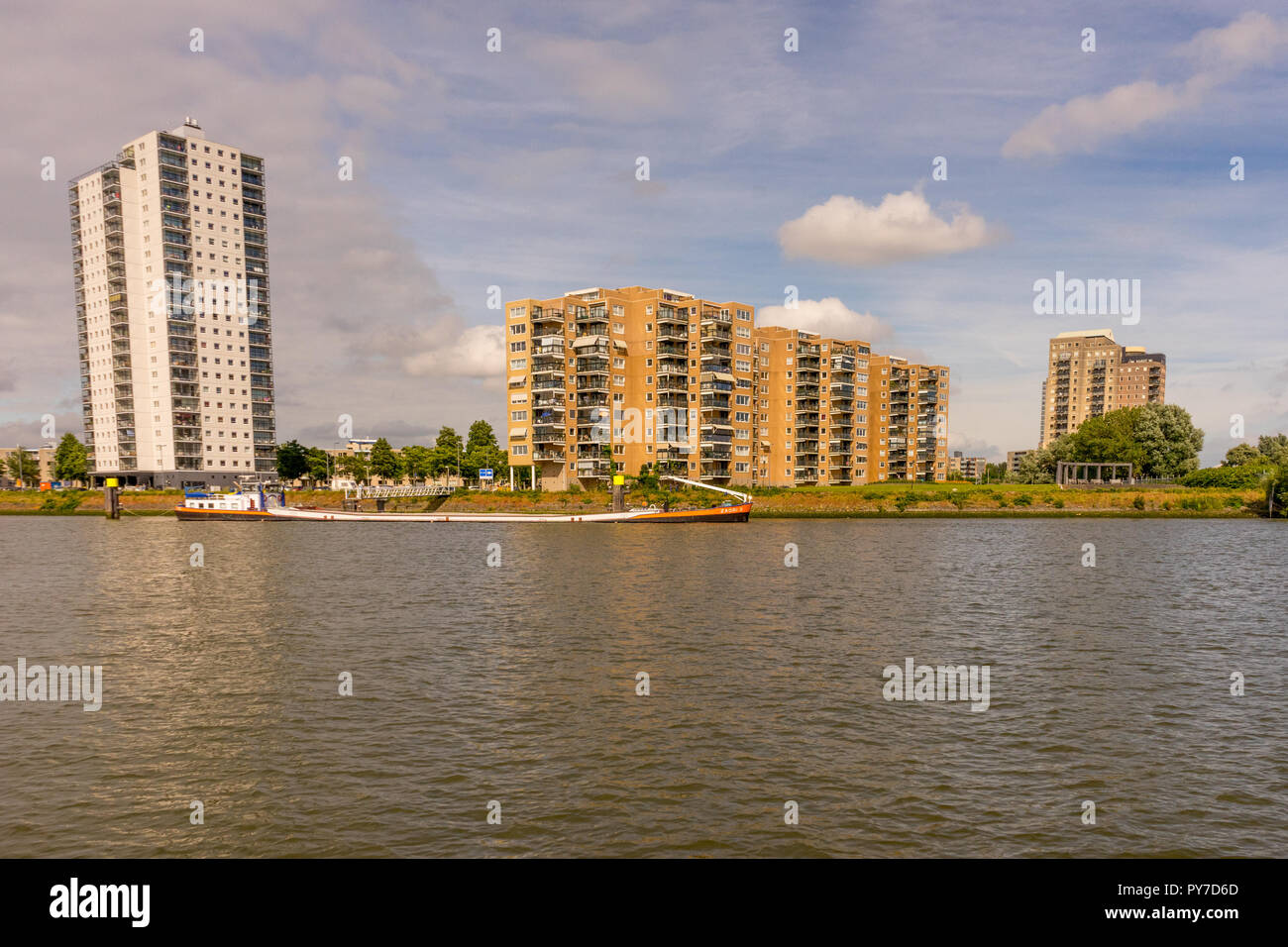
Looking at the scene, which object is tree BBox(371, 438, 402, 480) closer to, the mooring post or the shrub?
the mooring post

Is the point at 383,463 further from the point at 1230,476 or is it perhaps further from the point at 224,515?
the point at 1230,476

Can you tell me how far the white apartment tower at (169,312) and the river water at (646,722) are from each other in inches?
5409

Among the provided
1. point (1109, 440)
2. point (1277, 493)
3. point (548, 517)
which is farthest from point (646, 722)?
point (1109, 440)

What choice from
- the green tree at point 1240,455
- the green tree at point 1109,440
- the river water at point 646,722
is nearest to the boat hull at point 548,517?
the river water at point 646,722

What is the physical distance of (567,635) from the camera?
3478 cm

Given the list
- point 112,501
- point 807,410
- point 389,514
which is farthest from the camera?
point 807,410

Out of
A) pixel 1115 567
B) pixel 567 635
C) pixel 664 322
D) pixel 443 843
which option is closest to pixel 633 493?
pixel 664 322

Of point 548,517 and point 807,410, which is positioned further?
point 807,410

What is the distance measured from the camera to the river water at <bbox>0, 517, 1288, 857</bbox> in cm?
1552

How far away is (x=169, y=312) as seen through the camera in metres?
170

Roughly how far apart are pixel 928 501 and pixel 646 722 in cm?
12684

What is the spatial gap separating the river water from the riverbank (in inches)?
3186

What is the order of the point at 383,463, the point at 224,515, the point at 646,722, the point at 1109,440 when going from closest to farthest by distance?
the point at 646,722 → the point at 224,515 → the point at 1109,440 → the point at 383,463

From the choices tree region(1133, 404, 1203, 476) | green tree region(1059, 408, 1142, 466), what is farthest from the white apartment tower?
tree region(1133, 404, 1203, 476)
